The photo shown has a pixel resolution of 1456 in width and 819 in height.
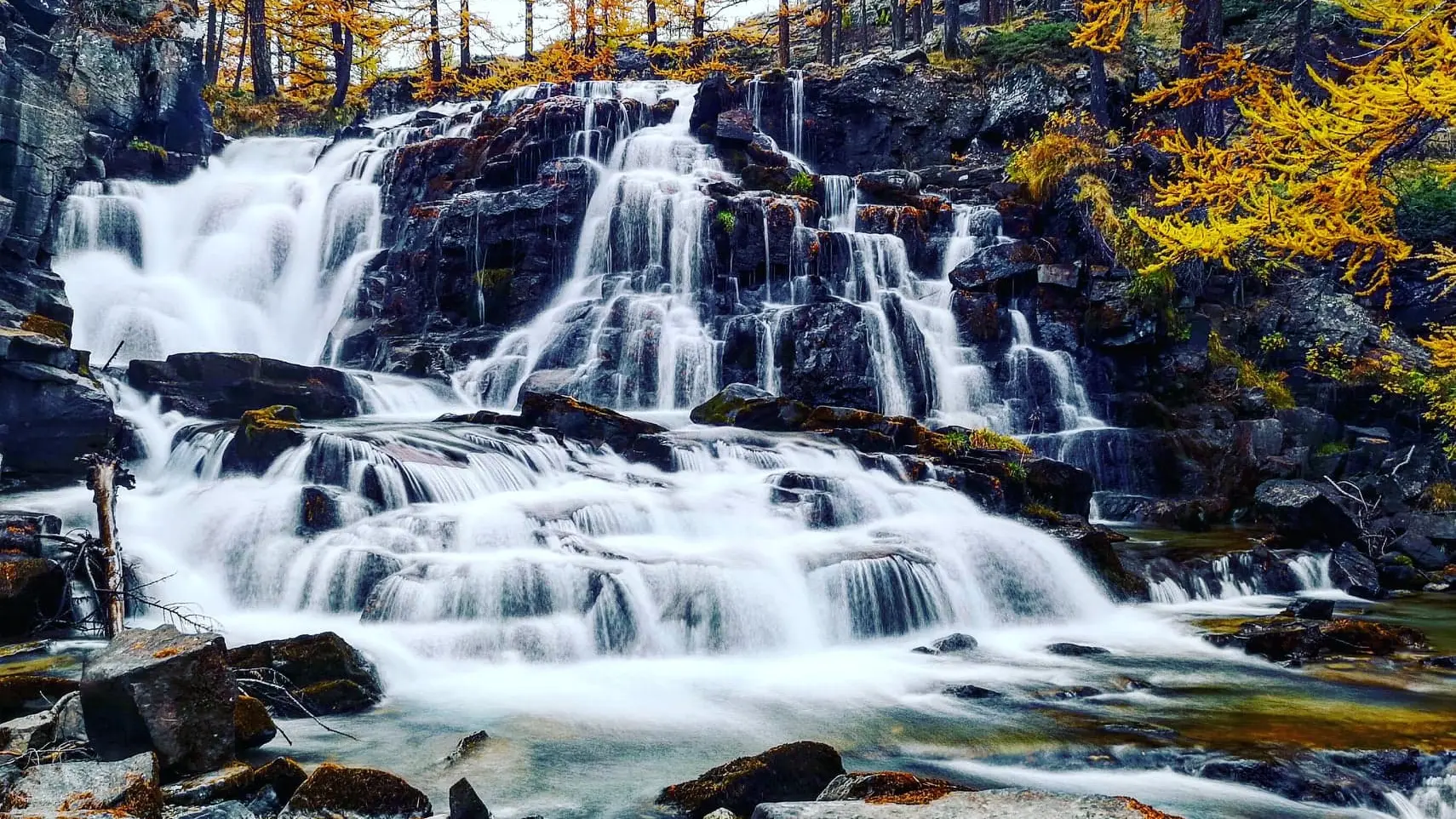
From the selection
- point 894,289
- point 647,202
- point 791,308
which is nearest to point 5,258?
point 647,202

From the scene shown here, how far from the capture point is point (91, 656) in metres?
5.05

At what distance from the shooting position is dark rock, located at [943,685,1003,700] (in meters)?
7.59

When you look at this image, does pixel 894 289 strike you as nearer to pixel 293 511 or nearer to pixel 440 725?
pixel 293 511

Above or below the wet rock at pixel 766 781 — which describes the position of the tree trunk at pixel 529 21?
above

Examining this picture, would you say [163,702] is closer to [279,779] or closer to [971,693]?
[279,779]

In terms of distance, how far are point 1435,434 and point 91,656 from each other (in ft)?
60.4

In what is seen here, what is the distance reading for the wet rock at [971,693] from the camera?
24.9 feet

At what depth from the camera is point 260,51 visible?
1284 inches

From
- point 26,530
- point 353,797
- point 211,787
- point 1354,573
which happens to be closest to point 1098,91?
point 1354,573

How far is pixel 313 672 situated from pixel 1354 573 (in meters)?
12.0

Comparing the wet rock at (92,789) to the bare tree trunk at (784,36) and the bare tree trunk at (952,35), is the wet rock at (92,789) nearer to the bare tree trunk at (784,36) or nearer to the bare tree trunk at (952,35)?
the bare tree trunk at (952,35)

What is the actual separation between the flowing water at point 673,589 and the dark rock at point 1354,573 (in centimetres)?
21

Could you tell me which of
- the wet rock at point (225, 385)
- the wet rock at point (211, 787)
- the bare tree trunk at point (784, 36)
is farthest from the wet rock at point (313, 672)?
the bare tree trunk at point (784, 36)

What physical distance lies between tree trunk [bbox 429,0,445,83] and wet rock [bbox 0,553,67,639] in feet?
96.5
